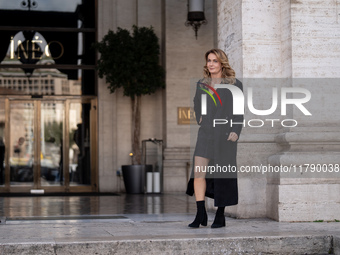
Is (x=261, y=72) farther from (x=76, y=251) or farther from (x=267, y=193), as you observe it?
(x=76, y=251)

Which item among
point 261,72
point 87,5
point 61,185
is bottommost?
point 61,185

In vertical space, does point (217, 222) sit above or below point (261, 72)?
below

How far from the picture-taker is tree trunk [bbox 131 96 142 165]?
50.2 ft

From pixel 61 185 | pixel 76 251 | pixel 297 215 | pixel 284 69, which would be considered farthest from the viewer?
pixel 61 185

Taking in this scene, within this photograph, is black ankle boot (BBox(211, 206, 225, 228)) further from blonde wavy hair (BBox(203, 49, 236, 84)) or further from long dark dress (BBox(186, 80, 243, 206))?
blonde wavy hair (BBox(203, 49, 236, 84))

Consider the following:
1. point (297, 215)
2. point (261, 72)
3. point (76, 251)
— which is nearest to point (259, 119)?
point (261, 72)

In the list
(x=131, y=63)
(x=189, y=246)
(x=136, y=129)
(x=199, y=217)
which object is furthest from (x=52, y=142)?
(x=189, y=246)

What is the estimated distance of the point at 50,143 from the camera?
1591 cm

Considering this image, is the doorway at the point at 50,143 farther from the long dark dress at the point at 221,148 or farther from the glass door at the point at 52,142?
the long dark dress at the point at 221,148

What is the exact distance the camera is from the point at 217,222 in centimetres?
634

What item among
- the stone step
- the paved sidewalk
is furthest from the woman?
the stone step

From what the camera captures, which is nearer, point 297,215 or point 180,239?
point 180,239

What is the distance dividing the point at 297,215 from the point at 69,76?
33.1 ft

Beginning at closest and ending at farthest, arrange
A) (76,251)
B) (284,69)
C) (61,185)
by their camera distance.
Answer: (76,251), (284,69), (61,185)
